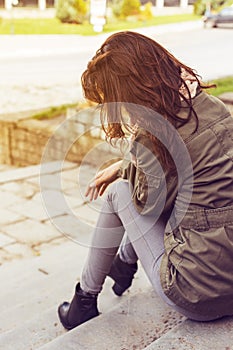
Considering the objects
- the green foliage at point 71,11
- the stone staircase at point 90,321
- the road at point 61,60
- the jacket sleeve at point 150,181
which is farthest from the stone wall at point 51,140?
the green foliage at point 71,11

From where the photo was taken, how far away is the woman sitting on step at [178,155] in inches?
54.8

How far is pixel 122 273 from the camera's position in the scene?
6.32 ft

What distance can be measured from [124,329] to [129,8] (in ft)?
36.4

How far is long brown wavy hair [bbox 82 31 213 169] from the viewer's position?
4.56 feet

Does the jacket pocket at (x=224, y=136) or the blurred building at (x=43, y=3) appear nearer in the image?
the jacket pocket at (x=224, y=136)

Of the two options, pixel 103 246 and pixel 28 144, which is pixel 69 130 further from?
pixel 103 246

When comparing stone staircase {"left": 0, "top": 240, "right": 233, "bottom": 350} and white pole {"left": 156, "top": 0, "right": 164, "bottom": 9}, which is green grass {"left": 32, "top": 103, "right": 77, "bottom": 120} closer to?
stone staircase {"left": 0, "top": 240, "right": 233, "bottom": 350}

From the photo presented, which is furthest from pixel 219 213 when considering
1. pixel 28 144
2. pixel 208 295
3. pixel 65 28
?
pixel 65 28

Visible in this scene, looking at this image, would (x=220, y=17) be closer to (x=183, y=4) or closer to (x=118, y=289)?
(x=183, y=4)

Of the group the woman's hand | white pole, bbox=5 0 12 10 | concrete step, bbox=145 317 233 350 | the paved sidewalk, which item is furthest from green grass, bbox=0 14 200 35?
concrete step, bbox=145 317 233 350

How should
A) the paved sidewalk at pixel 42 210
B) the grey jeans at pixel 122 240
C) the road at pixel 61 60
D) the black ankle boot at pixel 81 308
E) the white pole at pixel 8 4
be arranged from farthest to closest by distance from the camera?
the white pole at pixel 8 4 < the road at pixel 61 60 < the paved sidewalk at pixel 42 210 < the black ankle boot at pixel 81 308 < the grey jeans at pixel 122 240

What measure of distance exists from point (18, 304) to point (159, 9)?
10199 millimetres

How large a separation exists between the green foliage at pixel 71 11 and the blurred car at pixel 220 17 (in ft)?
9.15

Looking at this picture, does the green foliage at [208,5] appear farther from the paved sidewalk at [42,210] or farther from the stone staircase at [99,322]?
the stone staircase at [99,322]
